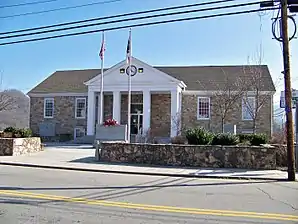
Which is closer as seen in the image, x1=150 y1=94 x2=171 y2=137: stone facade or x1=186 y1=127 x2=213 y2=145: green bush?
x1=186 y1=127 x2=213 y2=145: green bush

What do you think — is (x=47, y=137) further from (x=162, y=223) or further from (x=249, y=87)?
(x=162, y=223)

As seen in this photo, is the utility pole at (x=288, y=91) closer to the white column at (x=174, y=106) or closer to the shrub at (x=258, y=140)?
the shrub at (x=258, y=140)

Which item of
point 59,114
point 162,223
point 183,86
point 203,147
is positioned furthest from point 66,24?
point 59,114

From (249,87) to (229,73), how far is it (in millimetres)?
5278

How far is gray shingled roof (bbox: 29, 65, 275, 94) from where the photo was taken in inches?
1470

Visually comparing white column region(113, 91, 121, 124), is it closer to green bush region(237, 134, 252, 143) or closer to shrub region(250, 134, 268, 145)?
green bush region(237, 134, 252, 143)

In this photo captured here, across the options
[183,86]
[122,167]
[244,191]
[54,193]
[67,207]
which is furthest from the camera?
[183,86]

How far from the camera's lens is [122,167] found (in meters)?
16.8

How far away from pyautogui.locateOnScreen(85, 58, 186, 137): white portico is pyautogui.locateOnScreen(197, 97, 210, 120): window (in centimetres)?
235

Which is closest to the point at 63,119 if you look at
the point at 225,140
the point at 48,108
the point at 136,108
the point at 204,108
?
the point at 48,108

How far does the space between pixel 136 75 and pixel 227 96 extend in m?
8.76

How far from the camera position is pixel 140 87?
36.0 metres

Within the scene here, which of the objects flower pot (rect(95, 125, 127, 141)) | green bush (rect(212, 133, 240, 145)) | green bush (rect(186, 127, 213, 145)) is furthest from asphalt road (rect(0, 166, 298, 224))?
flower pot (rect(95, 125, 127, 141))

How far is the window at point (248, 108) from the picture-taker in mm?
34800
